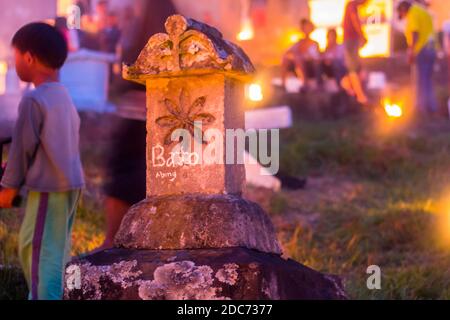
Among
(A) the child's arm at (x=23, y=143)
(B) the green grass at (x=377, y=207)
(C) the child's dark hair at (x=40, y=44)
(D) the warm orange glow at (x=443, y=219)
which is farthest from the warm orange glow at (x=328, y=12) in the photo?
(A) the child's arm at (x=23, y=143)

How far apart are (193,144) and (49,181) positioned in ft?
2.49

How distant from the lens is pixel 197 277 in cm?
291

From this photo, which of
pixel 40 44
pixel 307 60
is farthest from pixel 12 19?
pixel 40 44

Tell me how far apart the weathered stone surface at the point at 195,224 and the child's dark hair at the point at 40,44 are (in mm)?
979

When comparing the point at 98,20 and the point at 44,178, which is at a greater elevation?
the point at 98,20

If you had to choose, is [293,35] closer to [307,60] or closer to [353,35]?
[307,60]

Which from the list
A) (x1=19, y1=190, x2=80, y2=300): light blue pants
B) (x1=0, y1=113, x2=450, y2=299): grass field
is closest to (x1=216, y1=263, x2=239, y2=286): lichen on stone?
(x1=19, y1=190, x2=80, y2=300): light blue pants

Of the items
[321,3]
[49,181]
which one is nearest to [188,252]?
[49,181]

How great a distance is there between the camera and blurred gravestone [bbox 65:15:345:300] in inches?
115

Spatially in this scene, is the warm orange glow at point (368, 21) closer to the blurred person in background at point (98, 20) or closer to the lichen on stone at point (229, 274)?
the blurred person in background at point (98, 20)

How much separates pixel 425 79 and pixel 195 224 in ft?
29.7

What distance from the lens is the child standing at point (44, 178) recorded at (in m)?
3.58

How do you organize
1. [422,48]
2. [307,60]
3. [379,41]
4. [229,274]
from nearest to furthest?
1. [229,274]
2. [422,48]
3. [307,60]
4. [379,41]

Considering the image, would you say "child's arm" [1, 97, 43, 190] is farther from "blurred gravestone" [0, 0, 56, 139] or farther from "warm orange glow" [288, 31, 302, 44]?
"warm orange glow" [288, 31, 302, 44]
